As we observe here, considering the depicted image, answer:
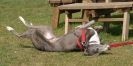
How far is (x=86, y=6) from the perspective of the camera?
923cm

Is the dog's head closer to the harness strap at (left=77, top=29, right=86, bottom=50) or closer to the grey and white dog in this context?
the grey and white dog

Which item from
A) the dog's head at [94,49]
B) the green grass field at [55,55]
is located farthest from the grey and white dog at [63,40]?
the green grass field at [55,55]

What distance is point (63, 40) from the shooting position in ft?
23.7

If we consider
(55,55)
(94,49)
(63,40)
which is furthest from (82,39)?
(55,55)

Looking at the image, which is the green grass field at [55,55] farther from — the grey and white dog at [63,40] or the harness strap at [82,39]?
the harness strap at [82,39]

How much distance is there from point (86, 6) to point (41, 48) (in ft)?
6.53

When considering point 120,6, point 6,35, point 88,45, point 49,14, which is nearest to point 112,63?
point 88,45

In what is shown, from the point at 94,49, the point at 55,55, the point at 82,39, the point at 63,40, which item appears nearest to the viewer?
the point at 94,49

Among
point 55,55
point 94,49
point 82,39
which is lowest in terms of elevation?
point 55,55

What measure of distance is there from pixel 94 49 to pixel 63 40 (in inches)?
25.8

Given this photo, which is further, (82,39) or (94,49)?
(82,39)

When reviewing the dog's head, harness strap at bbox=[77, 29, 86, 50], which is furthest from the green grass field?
harness strap at bbox=[77, 29, 86, 50]

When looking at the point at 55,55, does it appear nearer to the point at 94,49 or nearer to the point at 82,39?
the point at 82,39

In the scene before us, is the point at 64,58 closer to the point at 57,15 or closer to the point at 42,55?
the point at 42,55
